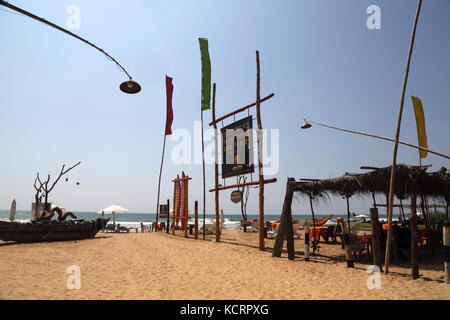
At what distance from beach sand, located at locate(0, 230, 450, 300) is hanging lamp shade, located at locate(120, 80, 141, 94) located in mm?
4059

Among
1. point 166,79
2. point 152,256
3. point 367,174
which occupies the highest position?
point 166,79

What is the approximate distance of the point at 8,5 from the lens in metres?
3.39

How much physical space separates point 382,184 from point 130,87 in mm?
7909

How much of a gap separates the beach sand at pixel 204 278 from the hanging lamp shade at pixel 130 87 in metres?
4.06

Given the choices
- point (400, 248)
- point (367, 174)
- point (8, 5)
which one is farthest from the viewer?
point (400, 248)

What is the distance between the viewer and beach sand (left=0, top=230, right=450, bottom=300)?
528 cm
